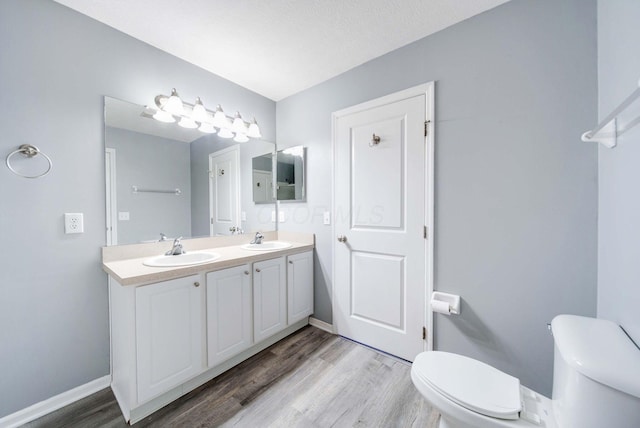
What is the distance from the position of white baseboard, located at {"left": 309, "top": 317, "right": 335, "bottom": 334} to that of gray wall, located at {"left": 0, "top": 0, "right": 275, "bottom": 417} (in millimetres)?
1563

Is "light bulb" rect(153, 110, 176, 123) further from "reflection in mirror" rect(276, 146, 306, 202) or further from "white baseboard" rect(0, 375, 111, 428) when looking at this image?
"white baseboard" rect(0, 375, 111, 428)

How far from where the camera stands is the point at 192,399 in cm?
143

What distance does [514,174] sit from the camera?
1366mm

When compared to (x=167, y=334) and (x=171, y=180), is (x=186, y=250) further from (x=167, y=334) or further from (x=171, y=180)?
(x=167, y=334)

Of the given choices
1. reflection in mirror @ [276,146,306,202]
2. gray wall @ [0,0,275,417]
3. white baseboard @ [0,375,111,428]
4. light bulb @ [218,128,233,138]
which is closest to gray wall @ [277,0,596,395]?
reflection in mirror @ [276,146,306,202]

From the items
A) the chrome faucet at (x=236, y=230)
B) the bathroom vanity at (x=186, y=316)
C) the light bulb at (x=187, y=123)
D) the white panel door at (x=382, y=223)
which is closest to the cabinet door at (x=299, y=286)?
the bathroom vanity at (x=186, y=316)

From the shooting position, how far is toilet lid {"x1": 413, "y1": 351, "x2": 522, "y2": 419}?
90 cm

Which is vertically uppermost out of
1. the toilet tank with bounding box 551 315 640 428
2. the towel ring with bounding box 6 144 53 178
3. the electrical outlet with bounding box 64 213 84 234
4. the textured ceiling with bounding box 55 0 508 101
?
the textured ceiling with bounding box 55 0 508 101

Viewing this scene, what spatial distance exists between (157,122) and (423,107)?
1.96 metres

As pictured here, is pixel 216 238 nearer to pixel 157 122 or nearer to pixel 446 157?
pixel 157 122

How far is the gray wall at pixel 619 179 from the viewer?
83 cm

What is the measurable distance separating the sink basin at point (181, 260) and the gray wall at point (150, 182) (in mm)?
233

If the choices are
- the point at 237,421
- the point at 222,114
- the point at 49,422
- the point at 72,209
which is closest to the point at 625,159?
the point at 237,421

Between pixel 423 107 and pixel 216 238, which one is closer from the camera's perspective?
pixel 423 107
